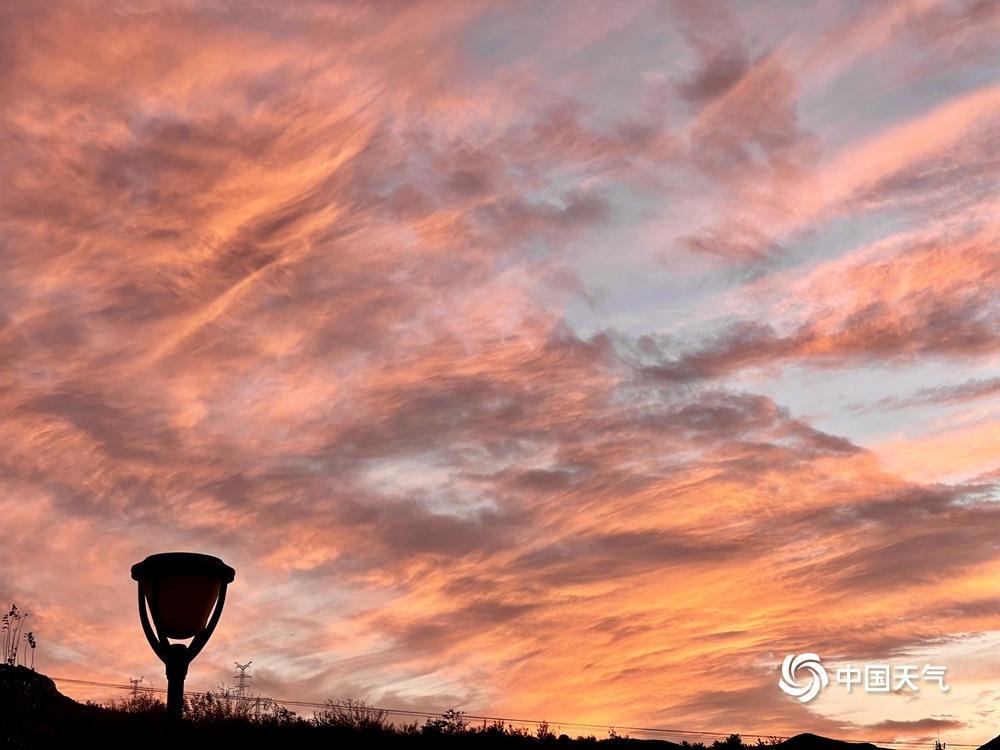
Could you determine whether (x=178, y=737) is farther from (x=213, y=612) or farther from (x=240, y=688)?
(x=240, y=688)

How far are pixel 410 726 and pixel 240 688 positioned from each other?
15.9 ft

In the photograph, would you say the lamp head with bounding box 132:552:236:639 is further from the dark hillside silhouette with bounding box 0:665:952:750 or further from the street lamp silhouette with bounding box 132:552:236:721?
the dark hillside silhouette with bounding box 0:665:952:750

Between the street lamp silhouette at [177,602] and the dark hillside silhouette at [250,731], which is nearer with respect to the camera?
the street lamp silhouette at [177,602]

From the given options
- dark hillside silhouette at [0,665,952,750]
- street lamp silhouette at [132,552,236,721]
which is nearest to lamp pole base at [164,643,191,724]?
street lamp silhouette at [132,552,236,721]

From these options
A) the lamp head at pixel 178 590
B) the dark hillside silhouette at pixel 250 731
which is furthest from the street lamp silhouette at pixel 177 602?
the dark hillside silhouette at pixel 250 731

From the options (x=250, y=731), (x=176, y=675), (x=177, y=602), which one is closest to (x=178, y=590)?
(x=177, y=602)

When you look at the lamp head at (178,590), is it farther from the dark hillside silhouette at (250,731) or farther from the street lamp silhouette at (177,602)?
the dark hillside silhouette at (250,731)

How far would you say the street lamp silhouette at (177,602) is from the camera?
463 inches

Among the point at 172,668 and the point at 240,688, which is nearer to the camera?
the point at 172,668

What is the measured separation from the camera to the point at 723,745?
29.8 meters

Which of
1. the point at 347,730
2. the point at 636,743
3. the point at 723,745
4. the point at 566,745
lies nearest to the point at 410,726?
the point at 347,730

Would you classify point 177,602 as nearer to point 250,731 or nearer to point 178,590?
point 178,590

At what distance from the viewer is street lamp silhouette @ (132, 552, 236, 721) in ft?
38.6

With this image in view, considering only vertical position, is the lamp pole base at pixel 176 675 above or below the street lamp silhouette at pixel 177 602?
below
